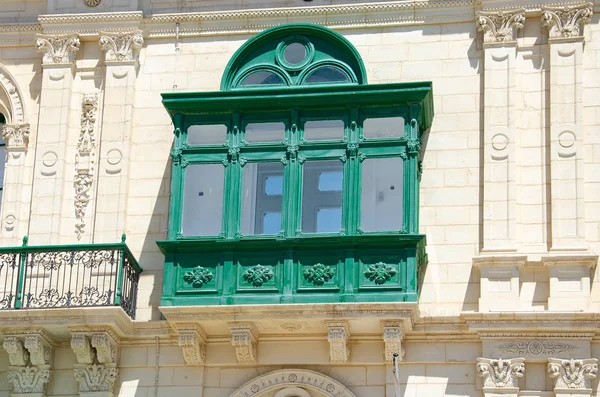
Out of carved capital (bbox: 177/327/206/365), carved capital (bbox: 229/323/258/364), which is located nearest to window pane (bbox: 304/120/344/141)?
carved capital (bbox: 229/323/258/364)

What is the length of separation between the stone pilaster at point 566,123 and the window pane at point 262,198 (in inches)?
157

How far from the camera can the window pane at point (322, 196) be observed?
73.7ft

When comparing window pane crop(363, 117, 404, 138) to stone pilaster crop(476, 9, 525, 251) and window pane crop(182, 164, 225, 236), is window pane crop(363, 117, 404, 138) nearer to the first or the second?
stone pilaster crop(476, 9, 525, 251)

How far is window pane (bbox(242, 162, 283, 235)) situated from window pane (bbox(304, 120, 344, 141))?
643mm

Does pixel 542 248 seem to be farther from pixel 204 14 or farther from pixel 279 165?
pixel 204 14

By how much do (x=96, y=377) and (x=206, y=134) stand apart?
3926 mm

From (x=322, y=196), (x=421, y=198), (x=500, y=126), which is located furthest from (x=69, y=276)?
(x=500, y=126)

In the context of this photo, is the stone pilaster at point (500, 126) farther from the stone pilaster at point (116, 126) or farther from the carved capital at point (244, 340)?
the stone pilaster at point (116, 126)

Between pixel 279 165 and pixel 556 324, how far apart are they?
183 inches

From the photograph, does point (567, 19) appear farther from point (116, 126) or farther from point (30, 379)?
point (30, 379)

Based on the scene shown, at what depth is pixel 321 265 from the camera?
72.6ft

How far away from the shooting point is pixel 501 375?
850 inches

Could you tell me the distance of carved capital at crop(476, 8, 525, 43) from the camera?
924 inches

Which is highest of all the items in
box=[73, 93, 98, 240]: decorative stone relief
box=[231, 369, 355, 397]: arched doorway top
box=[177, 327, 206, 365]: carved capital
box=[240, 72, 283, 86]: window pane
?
box=[240, 72, 283, 86]: window pane
